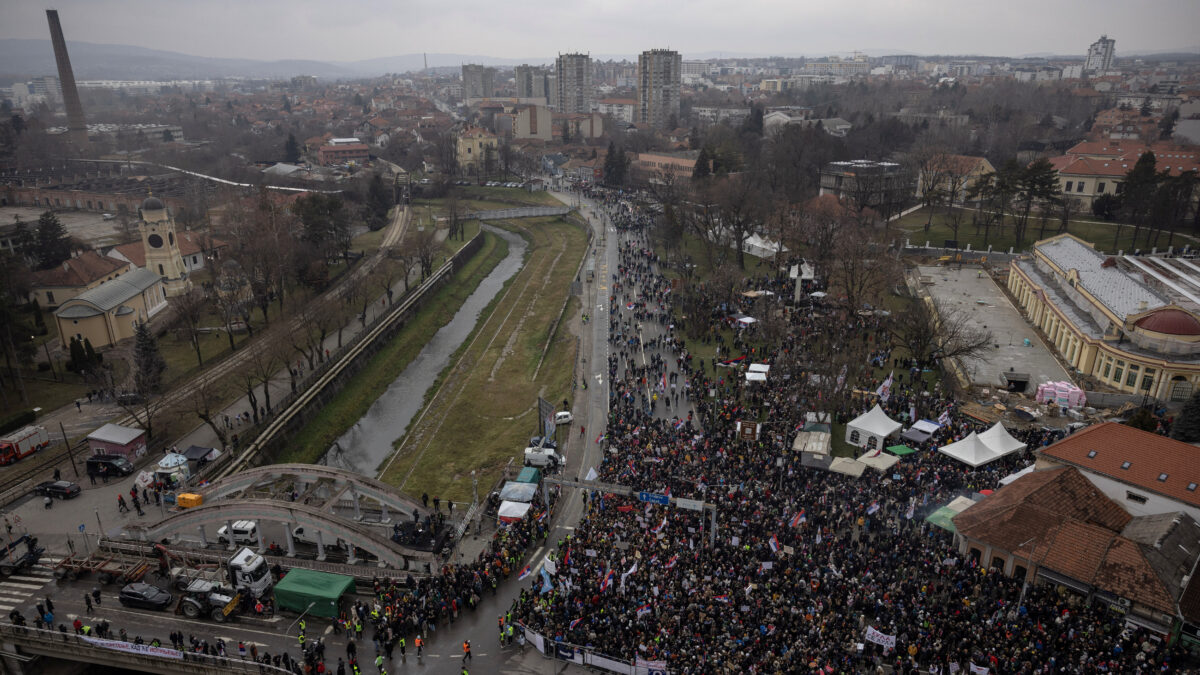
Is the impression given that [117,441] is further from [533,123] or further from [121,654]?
[533,123]

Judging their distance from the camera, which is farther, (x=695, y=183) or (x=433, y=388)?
(x=695, y=183)

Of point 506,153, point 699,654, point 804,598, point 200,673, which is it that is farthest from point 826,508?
point 506,153

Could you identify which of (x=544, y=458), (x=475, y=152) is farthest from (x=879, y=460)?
(x=475, y=152)

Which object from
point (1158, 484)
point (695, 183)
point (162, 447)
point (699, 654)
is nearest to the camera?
point (699, 654)

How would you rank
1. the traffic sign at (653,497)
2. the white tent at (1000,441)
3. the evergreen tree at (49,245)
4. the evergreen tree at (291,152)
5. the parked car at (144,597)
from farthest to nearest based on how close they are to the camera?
the evergreen tree at (291,152), the evergreen tree at (49,245), the white tent at (1000,441), the traffic sign at (653,497), the parked car at (144,597)

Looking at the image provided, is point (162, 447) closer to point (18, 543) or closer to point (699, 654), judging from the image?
point (18, 543)

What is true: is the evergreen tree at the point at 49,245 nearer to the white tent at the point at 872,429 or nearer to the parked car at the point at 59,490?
the parked car at the point at 59,490

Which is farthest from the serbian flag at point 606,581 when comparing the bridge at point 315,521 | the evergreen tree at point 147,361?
the evergreen tree at point 147,361
